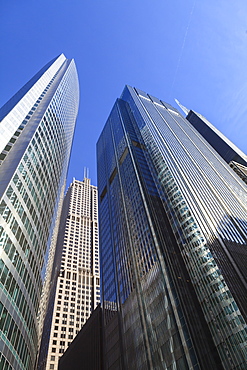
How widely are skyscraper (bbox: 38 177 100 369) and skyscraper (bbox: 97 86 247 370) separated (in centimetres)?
3973

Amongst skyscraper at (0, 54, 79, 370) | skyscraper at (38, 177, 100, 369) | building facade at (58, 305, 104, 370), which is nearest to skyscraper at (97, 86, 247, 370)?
building facade at (58, 305, 104, 370)

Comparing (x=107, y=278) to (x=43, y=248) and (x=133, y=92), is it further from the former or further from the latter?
(x=133, y=92)

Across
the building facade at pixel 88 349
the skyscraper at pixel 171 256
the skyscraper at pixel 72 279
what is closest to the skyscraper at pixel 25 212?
the skyscraper at pixel 171 256

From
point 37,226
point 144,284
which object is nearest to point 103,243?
point 144,284

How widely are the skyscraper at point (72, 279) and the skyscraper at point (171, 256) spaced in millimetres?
39731

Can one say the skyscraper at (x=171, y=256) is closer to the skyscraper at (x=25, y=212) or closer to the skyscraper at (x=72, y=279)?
the skyscraper at (x=25, y=212)

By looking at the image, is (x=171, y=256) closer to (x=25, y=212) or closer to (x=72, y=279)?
(x=25, y=212)

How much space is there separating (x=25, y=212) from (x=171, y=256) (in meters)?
29.5

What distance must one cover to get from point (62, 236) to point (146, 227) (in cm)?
9571

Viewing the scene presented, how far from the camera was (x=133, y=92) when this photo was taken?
454 feet

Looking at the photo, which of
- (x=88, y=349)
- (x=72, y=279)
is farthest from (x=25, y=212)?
(x=72, y=279)

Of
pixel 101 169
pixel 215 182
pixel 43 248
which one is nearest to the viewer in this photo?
pixel 43 248

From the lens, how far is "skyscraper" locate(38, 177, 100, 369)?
105m

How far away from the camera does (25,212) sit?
42406 millimetres
